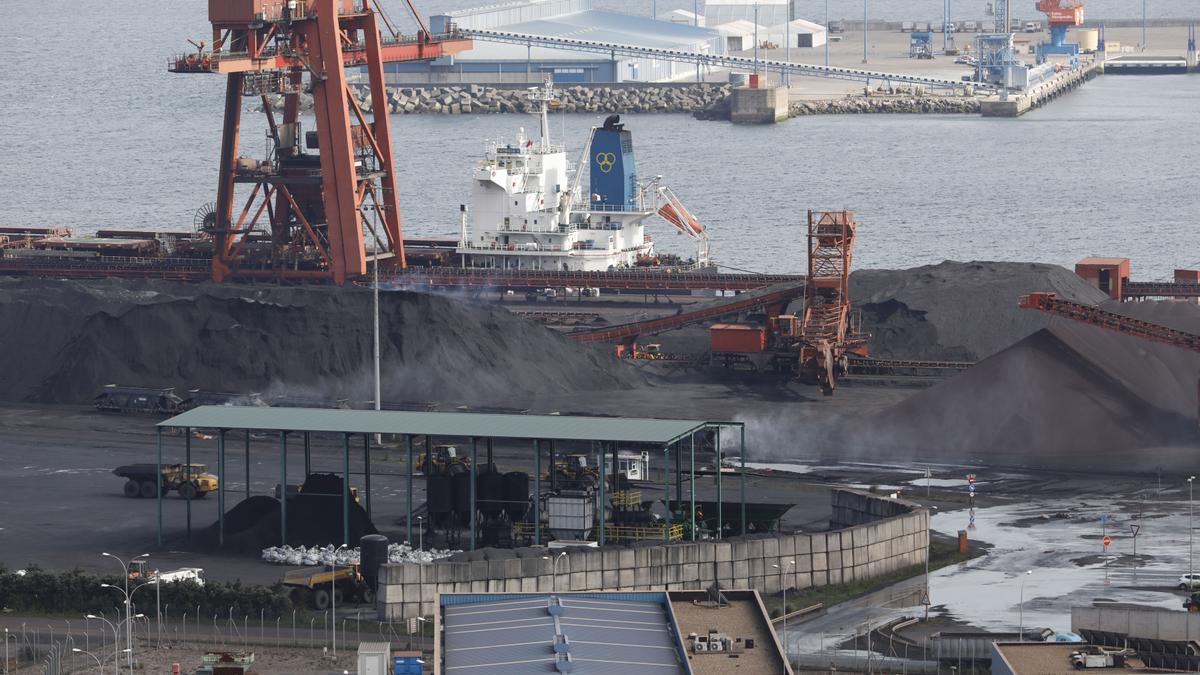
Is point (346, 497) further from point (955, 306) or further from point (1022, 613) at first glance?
point (955, 306)

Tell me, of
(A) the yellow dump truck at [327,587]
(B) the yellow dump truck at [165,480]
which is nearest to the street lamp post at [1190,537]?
(A) the yellow dump truck at [327,587]

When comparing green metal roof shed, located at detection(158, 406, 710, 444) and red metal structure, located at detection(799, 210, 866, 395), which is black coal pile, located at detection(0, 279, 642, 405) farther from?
green metal roof shed, located at detection(158, 406, 710, 444)

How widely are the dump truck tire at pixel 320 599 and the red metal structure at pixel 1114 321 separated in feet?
97.6

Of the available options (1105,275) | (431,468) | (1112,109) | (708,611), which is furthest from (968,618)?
(1112,109)

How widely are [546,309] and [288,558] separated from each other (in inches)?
1536

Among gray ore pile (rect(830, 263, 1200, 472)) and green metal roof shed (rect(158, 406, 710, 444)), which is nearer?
green metal roof shed (rect(158, 406, 710, 444))

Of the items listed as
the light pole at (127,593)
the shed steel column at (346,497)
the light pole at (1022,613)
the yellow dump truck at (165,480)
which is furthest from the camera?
the yellow dump truck at (165,480)

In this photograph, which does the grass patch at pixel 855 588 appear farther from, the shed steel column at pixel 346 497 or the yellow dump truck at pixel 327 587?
the shed steel column at pixel 346 497

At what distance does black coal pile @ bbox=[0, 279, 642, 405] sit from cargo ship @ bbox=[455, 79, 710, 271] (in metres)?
16.8

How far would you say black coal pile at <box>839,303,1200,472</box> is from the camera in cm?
6631

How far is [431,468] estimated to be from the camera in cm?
5772

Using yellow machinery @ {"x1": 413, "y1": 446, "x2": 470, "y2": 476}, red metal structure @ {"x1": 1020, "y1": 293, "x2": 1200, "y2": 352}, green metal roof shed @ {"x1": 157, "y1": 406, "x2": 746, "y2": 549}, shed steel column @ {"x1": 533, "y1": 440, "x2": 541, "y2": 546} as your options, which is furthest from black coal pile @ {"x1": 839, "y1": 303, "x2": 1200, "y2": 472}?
shed steel column @ {"x1": 533, "y1": 440, "x2": 541, "y2": 546}

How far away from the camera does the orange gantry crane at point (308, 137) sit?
8744cm

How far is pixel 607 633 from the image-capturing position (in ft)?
135
